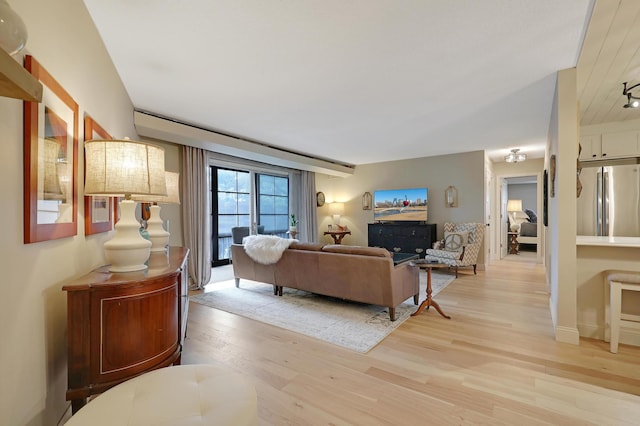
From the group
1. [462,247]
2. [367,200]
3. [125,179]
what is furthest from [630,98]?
[367,200]

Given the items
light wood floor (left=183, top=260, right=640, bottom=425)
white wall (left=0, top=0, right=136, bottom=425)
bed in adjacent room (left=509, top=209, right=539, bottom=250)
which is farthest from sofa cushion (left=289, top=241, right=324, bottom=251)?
bed in adjacent room (left=509, top=209, right=539, bottom=250)

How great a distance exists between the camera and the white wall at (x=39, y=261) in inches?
41.2

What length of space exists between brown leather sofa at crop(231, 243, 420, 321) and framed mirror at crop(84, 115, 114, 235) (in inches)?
84.1

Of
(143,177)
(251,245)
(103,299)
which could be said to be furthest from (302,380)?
(251,245)

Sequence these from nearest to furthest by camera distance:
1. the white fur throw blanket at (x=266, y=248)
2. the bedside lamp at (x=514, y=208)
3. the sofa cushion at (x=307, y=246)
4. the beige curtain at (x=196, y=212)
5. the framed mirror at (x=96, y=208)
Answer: the framed mirror at (x=96, y=208) < the sofa cushion at (x=307, y=246) < the white fur throw blanket at (x=266, y=248) < the beige curtain at (x=196, y=212) < the bedside lamp at (x=514, y=208)

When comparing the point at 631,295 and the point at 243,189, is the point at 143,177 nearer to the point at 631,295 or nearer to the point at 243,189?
the point at 631,295

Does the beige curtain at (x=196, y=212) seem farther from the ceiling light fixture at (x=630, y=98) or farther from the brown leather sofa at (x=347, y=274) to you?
the ceiling light fixture at (x=630, y=98)

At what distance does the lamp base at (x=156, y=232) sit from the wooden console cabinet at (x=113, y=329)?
3.27 ft

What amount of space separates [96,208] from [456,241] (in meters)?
5.35

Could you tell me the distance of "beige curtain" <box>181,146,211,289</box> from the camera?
14.9 feet

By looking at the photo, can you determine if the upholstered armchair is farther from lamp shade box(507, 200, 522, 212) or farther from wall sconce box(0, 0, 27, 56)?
wall sconce box(0, 0, 27, 56)

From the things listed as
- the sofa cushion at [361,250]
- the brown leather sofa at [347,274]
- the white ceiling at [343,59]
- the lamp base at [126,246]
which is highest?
the white ceiling at [343,59]

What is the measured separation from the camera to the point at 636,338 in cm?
248

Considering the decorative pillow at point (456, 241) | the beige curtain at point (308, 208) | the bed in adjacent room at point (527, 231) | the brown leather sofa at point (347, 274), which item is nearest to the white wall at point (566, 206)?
the brown leather sofa at point (347, 274)
